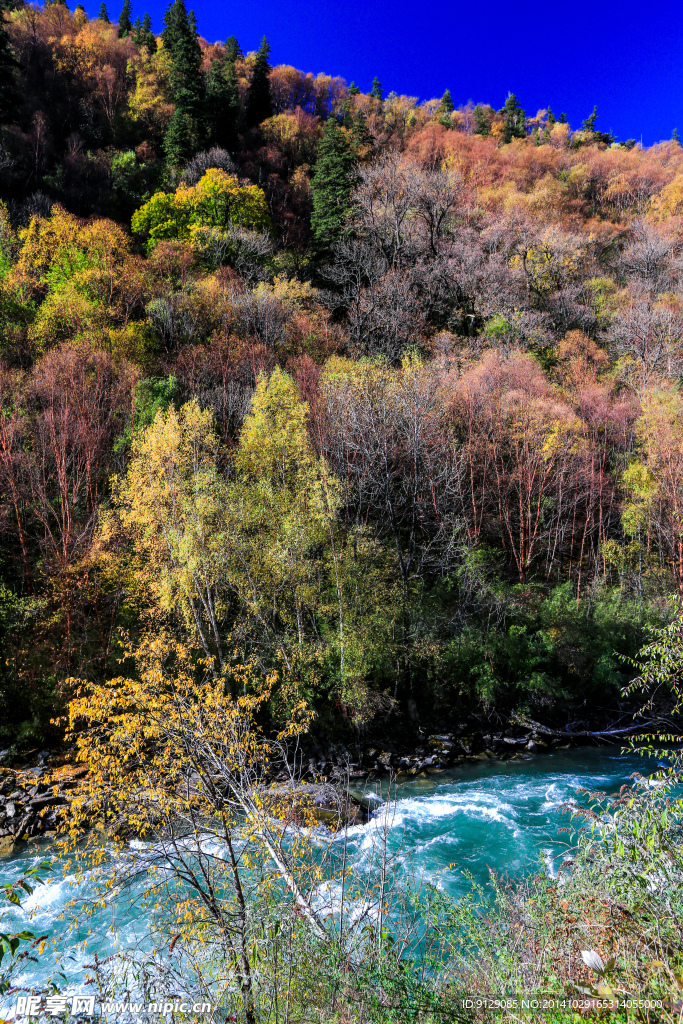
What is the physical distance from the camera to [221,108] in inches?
1549

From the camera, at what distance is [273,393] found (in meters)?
16.1

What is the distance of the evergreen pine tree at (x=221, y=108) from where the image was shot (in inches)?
1527

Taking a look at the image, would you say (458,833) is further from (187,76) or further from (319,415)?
(187,76)

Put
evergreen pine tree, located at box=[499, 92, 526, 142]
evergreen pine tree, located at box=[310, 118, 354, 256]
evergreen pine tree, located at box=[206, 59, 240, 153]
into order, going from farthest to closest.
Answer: evergreen pine tree, located at box=[499, 92, 526, 142] < evergreen pine tree, located at box=[206, 59, 240, 153] < evergreen pine tree, located at box=[310, 118, 354, 256]

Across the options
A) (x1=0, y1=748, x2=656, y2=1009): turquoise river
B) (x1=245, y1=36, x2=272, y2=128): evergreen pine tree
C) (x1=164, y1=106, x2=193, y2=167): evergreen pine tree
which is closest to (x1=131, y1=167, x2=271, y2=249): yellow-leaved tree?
(x1=164, y1=106, x2=193, y2=167): evergreen pine tree

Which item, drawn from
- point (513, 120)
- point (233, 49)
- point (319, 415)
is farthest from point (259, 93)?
point (319, 415)

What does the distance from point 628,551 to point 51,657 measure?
2258 cm

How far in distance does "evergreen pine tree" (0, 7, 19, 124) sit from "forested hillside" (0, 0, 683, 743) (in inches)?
6.8

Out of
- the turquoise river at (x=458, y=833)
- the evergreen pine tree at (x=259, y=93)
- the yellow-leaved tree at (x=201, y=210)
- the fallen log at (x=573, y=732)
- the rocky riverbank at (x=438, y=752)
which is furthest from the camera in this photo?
the evergreen pine tree at (x=259, y=93)

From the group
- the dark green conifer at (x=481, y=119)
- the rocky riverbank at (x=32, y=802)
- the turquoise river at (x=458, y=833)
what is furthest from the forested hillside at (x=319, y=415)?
the dark green conifer at (x=481, y=119)

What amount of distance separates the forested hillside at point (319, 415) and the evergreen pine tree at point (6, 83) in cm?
17

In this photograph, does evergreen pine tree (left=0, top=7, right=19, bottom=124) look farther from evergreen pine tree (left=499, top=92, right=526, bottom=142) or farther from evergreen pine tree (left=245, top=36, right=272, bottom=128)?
evergreen pine tree (left=499, top=92, right=526, bottom=142)

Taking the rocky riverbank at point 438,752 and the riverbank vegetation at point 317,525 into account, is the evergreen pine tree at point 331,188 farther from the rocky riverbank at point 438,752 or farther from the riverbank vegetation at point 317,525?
the rocky riverbank at point 438,752

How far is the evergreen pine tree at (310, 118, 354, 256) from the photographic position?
3516 centimetres
